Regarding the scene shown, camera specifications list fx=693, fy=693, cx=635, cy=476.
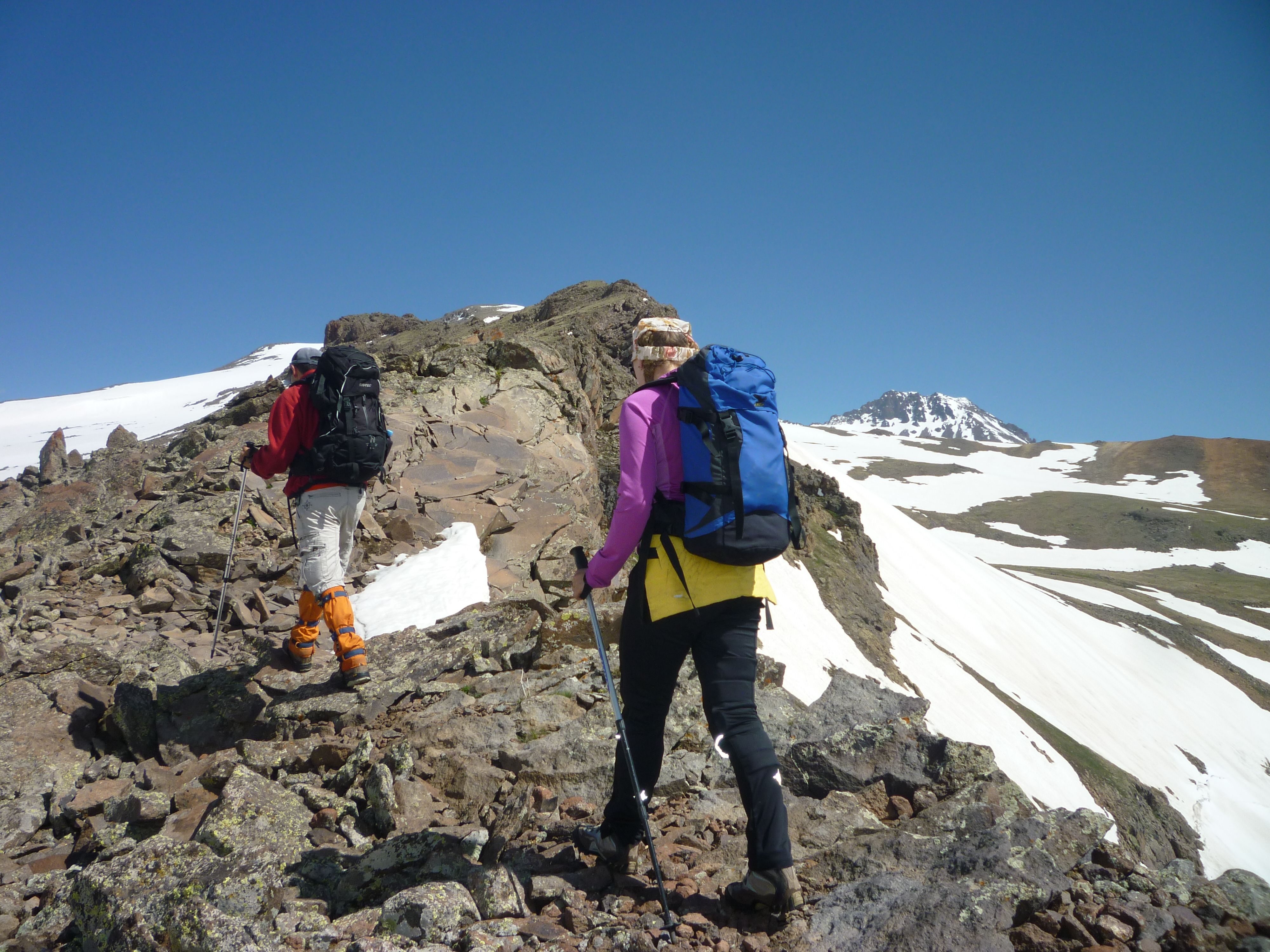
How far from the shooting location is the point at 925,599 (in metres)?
49.9

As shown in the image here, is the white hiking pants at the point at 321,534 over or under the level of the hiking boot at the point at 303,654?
over

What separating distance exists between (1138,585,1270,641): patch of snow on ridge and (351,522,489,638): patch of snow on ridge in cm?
9058

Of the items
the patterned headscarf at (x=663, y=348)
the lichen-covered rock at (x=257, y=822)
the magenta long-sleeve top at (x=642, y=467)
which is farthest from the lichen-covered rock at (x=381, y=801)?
the patterned headscarf at (x=663, y=348)

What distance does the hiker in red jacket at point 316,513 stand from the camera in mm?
7379

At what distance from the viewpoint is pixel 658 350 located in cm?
472

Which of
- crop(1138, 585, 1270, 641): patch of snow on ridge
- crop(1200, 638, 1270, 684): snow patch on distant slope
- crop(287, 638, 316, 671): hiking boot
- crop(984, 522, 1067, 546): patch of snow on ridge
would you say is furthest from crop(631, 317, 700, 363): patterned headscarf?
crop(984, 522, 1067, 546): patch of snow on ridge

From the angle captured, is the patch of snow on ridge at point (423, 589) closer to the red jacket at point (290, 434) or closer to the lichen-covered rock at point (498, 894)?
the red jacket at point (290, 434)

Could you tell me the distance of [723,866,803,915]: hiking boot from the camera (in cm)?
392

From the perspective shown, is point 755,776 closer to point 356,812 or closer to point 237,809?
point 356,812

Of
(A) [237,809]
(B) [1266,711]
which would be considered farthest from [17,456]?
(B) [1266,711]

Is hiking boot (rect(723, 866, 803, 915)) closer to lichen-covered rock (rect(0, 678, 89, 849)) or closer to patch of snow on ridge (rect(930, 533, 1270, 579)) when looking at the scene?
lichen-covered rock (rect(0, 678, 89, 849))

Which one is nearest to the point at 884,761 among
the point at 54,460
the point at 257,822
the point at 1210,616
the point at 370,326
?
the point at 257,822

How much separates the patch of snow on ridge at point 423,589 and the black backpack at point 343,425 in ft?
8.85

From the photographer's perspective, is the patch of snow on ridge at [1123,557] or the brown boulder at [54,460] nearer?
the brown boulder at [54,460]
